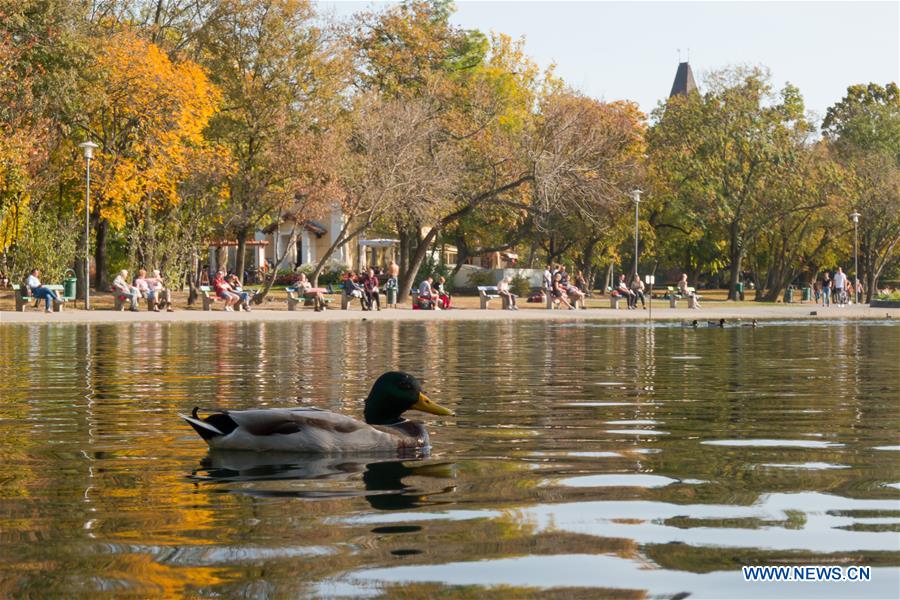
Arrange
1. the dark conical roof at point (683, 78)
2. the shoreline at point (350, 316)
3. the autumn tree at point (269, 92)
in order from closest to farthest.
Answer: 1. the shoreline at point (350, 316)
2. the autumn tree at point (269, 92)
3. the dark conical roof at point (683, 78)

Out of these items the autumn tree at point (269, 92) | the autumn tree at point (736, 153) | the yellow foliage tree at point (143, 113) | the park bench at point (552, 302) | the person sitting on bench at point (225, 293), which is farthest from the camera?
the autumn tree at point (736, 153)

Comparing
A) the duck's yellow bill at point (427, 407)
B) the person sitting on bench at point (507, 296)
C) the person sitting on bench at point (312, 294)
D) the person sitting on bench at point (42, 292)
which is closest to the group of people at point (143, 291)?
the person sitting on bench at point (42, 292)

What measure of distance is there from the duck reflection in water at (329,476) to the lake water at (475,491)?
27 mm

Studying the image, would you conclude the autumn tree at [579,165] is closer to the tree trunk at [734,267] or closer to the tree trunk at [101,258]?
the tree trunk at [734,267]

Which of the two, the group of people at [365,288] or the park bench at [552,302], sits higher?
→ the group of people at [365,288]

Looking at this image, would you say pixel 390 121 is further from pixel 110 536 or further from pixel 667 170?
pixel 110 536

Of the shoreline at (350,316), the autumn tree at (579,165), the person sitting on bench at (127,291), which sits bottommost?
the shoreline at (350,316)

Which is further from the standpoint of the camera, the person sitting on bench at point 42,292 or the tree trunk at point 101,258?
the tree trunk at point 101,258

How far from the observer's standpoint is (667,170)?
8081 centimetres

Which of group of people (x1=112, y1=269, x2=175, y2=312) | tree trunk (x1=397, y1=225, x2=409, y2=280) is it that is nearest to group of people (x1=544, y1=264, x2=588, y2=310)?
tree trunk (x1=397, y1=225, x2=409, y2=280)

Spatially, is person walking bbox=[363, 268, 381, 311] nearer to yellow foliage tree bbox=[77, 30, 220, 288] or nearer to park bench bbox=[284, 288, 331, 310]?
park bench bbox=[284, 288, 331, 310]

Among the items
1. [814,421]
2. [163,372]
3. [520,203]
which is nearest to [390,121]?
[520,203]

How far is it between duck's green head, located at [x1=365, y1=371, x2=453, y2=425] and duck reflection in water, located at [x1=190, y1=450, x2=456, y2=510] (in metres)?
0.46

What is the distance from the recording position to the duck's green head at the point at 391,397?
32.4 feet
